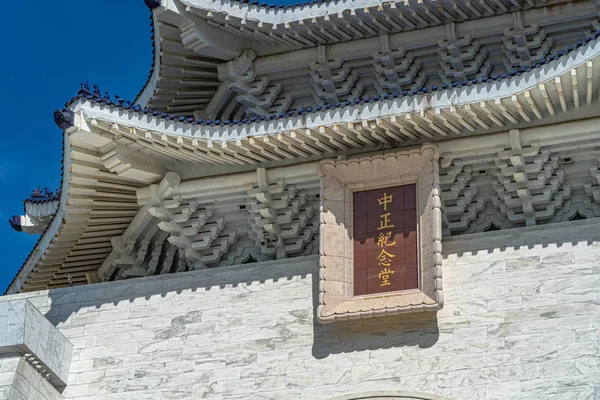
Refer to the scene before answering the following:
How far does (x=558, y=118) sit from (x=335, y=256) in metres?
2.86

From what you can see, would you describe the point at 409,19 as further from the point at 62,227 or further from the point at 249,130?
the point at 62,227

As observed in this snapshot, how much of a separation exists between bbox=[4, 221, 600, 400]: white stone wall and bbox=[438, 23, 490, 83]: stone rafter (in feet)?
8.39

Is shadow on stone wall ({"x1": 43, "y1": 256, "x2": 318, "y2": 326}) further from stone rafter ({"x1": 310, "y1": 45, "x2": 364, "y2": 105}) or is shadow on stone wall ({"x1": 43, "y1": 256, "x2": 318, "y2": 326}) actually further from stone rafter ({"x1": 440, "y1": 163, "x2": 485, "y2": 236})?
stone rafter ({"x1": 310, "y1": 45, "x2": 364, "y2": 105})

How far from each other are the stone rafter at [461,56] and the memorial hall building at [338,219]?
0.03 meters

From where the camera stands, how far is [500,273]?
1513cm

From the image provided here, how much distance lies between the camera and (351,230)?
51.9ft

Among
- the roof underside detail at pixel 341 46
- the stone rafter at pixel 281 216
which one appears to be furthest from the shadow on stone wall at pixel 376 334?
the roof underside detail at pixel 341 46

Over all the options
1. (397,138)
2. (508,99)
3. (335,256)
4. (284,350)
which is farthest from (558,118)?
(284,350)

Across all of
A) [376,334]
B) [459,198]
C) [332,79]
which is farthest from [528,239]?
[332,79]

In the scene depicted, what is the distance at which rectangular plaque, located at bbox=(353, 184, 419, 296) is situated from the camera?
1534 cm

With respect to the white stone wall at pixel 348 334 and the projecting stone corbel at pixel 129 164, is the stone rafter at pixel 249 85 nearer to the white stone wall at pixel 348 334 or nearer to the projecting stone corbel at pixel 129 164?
the projecting stone corbel at pixel 129 164

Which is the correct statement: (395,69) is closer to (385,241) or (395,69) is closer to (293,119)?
(293,119)

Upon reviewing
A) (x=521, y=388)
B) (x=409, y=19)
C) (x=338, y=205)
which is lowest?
(x=521, y=388)

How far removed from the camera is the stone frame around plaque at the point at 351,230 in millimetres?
15031
